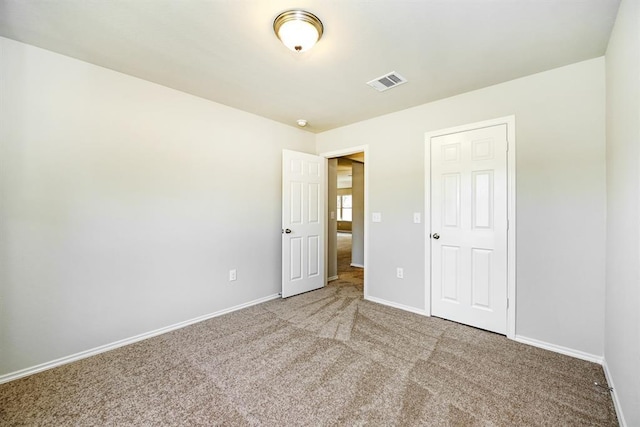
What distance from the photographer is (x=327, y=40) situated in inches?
73.5

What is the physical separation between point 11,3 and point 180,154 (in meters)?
1.38

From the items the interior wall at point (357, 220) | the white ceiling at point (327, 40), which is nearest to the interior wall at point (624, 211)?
the white ceiling at point (327, 40)

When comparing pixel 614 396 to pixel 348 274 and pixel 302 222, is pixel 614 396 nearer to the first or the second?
pixel 302 222

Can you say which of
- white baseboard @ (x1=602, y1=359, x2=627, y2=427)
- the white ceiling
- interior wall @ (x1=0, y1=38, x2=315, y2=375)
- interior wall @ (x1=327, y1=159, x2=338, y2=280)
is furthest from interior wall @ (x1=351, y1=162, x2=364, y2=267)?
white baseboard @ (x1=602, y1=359, x2=627, y2=427)

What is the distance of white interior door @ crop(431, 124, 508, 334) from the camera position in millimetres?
2529

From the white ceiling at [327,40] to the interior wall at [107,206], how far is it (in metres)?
0.31

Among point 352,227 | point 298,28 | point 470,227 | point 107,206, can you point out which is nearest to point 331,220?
point 352,227

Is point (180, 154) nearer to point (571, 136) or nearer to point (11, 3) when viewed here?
point (11, 3)

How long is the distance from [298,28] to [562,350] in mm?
3240

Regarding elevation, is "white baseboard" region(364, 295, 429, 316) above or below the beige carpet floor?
above

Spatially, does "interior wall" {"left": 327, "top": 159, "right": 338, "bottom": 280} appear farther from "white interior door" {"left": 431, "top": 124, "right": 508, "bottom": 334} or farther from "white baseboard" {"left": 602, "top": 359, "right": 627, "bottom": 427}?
"white baseboard" {"left": 602, "top": 359, "right": 627, "bottom": 427}

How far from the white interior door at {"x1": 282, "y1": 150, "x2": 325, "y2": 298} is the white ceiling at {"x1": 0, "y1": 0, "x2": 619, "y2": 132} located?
1219 mm

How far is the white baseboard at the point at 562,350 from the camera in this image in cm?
208

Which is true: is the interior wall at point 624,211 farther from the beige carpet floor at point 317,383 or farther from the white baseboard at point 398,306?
the white baseboard at point 398,306
